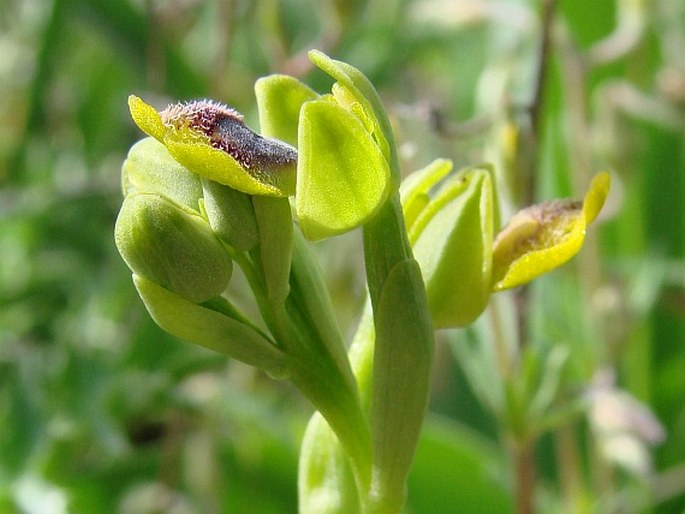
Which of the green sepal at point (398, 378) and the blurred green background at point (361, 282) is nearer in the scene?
the green sepal at point (398, 378)

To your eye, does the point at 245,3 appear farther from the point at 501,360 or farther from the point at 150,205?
the point at 150,205

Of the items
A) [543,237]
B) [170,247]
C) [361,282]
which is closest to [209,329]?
[170,247]

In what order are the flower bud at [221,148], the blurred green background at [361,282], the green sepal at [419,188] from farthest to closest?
the blurred green background at [361,282] → the green sepal at [419,188] → the flower bud at [221,148]

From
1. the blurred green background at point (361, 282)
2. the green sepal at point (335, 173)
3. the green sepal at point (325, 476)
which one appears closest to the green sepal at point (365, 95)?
the green sepal at point (335, 173)

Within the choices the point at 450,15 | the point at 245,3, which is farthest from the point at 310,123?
the point at 245,3

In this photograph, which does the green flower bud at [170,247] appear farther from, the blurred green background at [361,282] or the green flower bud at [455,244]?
the blurred green background at [361,282]
